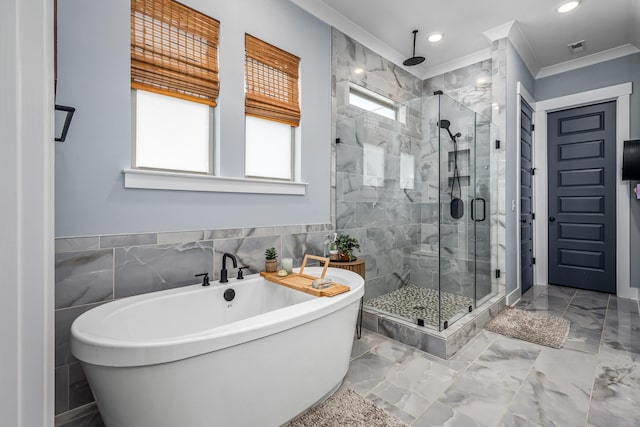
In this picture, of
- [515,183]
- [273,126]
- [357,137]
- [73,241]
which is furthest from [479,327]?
[73,241]

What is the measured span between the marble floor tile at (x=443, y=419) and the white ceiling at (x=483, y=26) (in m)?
3.06

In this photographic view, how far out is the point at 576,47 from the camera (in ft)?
11.7

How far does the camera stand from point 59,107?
1391 millimetres

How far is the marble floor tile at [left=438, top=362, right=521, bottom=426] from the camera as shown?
1632mm

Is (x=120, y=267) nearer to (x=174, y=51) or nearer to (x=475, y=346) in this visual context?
(x=174, y=51)

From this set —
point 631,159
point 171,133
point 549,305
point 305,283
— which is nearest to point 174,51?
point 171,133

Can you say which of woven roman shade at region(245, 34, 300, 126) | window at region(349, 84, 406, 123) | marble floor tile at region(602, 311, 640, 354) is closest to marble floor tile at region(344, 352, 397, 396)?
marble floor tile at region(602, 311, 640, 354)

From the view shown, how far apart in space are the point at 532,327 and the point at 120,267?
322 cm

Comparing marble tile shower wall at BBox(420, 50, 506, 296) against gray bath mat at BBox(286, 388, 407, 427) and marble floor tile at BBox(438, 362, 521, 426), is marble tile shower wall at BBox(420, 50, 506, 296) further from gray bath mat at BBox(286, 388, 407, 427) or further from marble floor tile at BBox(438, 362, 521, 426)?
gray bath mat at BBox(286, 388, 407, 427)

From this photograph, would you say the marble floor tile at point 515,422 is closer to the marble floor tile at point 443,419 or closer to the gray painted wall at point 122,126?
the marble floor tile at point 443,419

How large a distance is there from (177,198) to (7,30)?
1.58 meters

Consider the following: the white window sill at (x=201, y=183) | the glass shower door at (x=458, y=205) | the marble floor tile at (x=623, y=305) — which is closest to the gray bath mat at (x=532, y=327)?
the glass shower door at (x=458, y=205)

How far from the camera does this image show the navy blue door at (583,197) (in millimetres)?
3684

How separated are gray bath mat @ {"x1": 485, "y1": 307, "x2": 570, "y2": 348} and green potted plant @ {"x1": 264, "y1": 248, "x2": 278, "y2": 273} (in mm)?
1977
